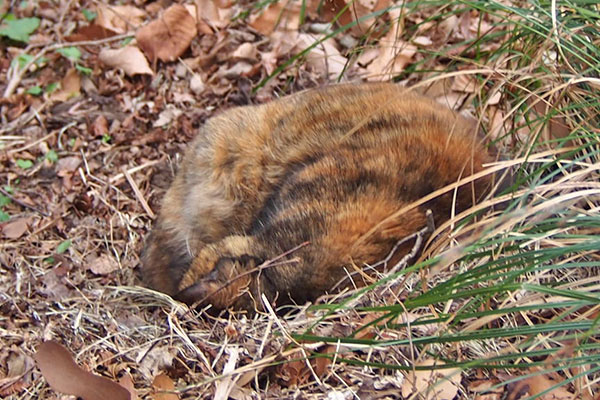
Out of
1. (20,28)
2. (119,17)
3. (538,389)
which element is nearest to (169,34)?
(119,17)

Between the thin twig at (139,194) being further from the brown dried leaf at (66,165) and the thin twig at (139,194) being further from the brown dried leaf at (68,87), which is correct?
the brown dried leaf at (68,87)

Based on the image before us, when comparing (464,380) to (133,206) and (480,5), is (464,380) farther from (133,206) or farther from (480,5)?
(133,206)

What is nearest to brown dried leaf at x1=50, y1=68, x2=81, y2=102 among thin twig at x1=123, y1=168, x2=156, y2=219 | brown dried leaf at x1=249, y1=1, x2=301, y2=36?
thin twig at x1=123, y1=168, x2=156, y2=219

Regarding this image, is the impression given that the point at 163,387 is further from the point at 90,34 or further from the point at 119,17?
the point at 119,17

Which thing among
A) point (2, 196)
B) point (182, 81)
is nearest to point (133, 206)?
point (2, 196)

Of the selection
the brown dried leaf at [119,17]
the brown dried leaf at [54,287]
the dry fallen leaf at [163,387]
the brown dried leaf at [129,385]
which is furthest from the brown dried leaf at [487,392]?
the brown dried leaf at [119,17]

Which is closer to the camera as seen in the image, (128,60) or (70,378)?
(70,378)
